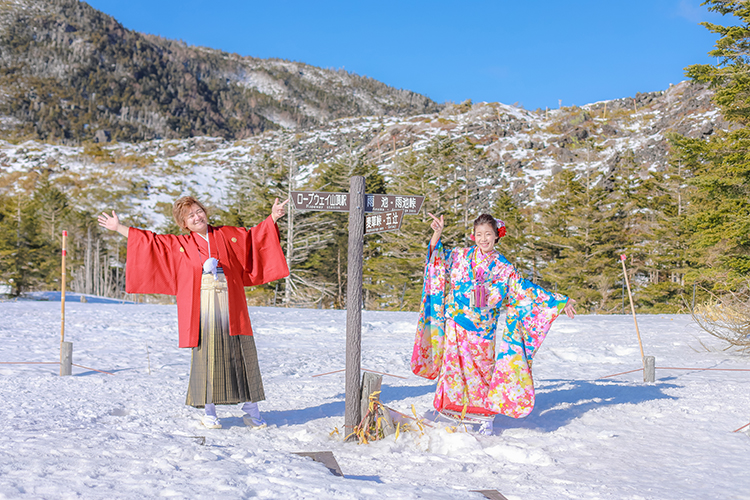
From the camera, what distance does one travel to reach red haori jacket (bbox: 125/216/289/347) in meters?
3.81

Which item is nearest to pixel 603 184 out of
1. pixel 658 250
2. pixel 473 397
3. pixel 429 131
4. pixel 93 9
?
pixel 658 250

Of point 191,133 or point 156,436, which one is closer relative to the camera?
point 156,436

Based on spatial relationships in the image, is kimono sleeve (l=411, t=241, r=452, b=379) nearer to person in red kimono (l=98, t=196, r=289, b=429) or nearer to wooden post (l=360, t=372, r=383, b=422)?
wooden post (l=360, t=372, r=383, b=422)

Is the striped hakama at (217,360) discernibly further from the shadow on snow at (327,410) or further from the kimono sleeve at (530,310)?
the kimono sleeve at (530,310)

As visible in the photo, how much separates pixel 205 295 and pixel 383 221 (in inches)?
56.0

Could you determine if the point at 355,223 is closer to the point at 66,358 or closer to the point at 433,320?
the point at 433,320

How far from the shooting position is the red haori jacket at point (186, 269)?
3.81 metres

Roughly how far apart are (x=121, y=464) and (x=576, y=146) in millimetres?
54237

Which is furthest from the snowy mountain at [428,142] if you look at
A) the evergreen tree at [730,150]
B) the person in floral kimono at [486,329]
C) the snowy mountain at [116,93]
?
the snowy mountain at [116,93]

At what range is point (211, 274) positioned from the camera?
12.7 feet

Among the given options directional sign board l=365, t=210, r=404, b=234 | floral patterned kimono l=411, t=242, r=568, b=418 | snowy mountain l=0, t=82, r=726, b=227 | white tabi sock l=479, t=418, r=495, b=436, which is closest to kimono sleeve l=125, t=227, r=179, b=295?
directional sign board l=365, t=210, r=404, b=234

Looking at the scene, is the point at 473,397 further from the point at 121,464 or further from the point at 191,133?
the point at 191,133

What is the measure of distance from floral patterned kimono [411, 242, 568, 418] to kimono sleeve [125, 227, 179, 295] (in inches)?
84.9

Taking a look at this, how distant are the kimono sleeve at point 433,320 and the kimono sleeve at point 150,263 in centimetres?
196
